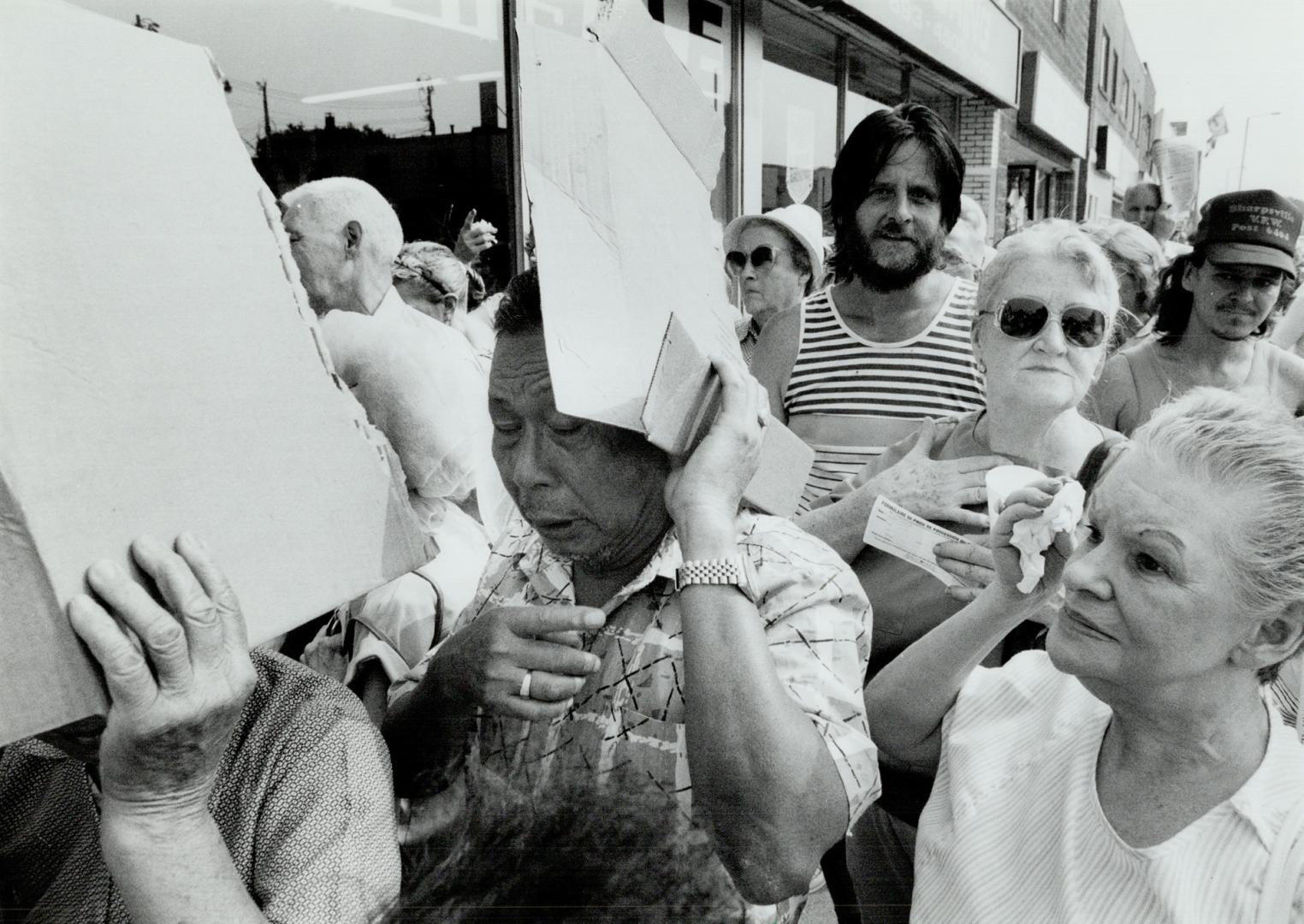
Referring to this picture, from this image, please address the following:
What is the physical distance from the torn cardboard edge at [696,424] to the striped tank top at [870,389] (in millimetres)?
995

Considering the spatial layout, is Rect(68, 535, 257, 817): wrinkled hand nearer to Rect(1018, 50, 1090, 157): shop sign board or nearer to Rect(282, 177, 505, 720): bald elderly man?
Rect(282, 177, 505, 720): bald elderly man

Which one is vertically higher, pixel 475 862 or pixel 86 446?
pixel 86 446

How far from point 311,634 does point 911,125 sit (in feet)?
6.49

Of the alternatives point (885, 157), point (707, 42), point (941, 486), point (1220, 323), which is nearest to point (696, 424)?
point (941, 486)

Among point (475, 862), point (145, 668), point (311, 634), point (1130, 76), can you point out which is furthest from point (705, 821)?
point (1130, 76)

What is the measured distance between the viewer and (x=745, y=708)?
3.47 feet

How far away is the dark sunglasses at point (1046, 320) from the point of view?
184 cm

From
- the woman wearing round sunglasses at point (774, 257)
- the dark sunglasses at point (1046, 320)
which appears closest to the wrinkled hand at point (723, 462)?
the dark sunglasses at point (1046, 320)

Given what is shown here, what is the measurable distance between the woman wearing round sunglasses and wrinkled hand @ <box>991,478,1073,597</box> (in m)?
2.55

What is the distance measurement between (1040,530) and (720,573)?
565mm

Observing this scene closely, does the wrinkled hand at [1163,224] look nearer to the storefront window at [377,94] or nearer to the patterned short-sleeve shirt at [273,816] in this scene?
the storefront window at [377,94]

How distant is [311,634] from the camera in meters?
2.32

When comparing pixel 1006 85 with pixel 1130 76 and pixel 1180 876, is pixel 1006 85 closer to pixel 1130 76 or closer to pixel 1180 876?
pixel 1180 876

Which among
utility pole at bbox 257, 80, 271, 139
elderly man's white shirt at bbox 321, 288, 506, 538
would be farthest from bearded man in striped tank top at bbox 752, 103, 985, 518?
utility pole at bbox 257, 80, 271, 139
